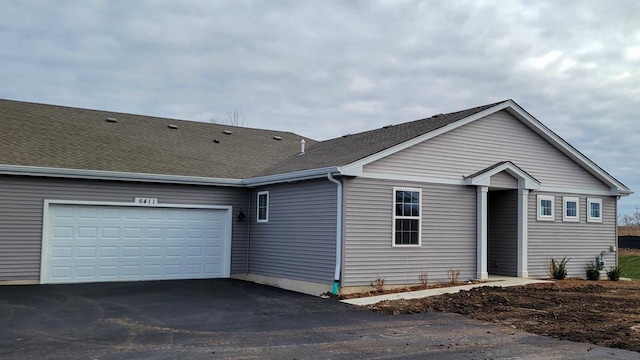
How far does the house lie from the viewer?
14492 mm

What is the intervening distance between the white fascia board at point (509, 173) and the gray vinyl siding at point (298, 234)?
13.7ft

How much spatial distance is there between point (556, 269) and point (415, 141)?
20.1 ft

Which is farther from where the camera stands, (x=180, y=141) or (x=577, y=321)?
(x=180, y=141)

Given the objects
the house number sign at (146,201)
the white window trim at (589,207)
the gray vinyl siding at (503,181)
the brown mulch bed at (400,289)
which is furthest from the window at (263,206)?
the white window trim at (589,207)

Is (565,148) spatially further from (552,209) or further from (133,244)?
(133,244)

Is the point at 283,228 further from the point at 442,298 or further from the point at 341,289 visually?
the point at 442,298

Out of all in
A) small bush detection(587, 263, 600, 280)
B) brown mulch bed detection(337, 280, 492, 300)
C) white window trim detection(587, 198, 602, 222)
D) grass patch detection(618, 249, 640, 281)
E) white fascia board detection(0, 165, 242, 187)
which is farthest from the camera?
grass patch detection(618, 249, 640, 281)

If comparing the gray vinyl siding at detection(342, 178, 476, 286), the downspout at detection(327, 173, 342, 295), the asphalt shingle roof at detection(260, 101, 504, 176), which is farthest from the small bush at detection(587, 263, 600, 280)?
the downspout at detection(327, 173, 342, 295)

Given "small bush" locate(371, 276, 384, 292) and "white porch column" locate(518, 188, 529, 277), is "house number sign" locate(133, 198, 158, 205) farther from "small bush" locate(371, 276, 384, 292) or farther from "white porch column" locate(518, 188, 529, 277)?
"white porch column" locate(518, 188, 529, 277)

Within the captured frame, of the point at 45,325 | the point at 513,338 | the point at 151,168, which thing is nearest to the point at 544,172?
the point at 513,338

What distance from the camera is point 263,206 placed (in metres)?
17.3

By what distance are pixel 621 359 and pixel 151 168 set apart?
40.9 ft

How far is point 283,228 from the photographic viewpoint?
16031 mm

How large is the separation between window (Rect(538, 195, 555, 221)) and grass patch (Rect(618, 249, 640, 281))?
5342 mm
